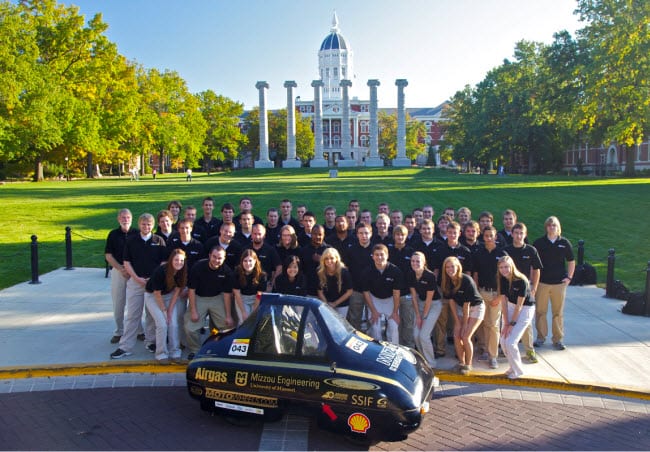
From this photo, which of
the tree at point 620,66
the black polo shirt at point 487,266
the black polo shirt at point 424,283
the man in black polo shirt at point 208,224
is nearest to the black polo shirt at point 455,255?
the black polo shirt at point 487,266

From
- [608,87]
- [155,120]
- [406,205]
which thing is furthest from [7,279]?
[155,120]

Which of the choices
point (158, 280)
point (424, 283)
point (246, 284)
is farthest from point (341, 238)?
point (158, 280)

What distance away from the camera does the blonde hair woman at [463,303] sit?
7.36m

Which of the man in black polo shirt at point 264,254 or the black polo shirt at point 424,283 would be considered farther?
the man in black polo shirt at point 264,254

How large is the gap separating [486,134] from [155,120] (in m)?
41.3

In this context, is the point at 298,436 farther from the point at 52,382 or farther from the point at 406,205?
the point at 406,205

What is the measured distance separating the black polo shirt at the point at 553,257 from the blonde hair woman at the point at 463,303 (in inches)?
70.9

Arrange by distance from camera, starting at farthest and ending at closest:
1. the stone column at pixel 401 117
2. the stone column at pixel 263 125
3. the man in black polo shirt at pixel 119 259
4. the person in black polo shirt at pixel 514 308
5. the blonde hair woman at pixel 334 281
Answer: the stone column at pixel 263 125 → the stone column at pixel 401 117 → the man in black polo shirt at pixel 119 259 → the blonde hair woman at pixel 334 281 → the person in black polo shirt at pixel 514 308

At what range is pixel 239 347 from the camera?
599 cm

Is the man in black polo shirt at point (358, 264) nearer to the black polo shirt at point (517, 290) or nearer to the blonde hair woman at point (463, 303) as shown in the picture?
the blonde hair woman at point (463, 303)

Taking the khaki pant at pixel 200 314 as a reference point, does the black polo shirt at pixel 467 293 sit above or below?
above

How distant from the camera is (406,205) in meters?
25.0

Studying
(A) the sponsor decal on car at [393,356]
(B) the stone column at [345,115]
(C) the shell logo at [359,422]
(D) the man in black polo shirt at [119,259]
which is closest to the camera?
(C) the shell logo at [359,422]

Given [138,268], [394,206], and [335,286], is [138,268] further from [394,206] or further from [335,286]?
[394,206]
